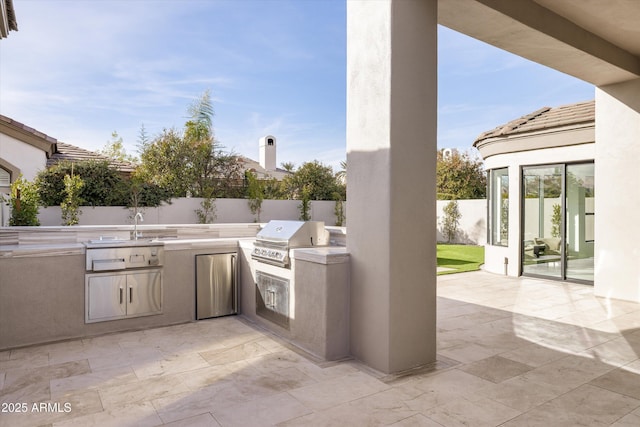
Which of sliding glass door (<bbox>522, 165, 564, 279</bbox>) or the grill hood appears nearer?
the grill hood

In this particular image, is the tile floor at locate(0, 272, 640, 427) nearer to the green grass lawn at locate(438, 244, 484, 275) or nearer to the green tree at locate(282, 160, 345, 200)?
the green grass lawn at locate(438, 244, 484, 275)

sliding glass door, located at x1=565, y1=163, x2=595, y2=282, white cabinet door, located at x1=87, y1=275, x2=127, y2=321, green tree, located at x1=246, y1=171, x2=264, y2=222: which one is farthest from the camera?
green tree, located at x1=246, y1=171, x2=264, y2=222

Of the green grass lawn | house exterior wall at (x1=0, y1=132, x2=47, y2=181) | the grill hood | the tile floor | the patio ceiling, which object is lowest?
the tile floor

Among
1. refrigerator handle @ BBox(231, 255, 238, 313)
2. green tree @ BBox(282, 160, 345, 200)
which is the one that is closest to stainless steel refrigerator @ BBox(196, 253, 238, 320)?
refrigerator handle @ BBox(231, 255, 238, 313)

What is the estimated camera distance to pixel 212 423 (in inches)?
107

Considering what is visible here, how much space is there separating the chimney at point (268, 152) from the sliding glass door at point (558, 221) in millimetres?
17801

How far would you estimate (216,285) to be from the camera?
5531 millimetres

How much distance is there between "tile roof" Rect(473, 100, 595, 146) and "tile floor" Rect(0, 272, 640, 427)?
404 centimetres

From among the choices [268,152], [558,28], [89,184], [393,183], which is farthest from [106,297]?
[268,152]

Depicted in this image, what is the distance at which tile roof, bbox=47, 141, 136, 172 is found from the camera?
1353 centimetres

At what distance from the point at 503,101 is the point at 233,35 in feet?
58.7

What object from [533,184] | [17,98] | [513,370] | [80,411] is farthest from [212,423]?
[17,98]

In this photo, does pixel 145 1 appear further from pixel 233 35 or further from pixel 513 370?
pixel 513 370

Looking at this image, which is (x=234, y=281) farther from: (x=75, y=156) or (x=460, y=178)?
(x=460, y=178)
